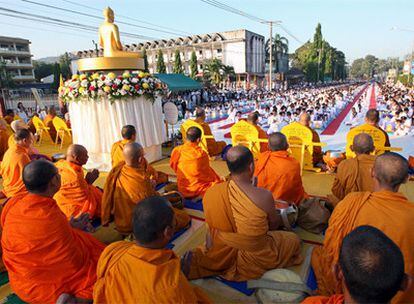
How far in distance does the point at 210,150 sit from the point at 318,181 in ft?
9.74

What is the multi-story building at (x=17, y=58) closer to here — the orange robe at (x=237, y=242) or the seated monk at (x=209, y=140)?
the seated monk at (x=209, y=140)

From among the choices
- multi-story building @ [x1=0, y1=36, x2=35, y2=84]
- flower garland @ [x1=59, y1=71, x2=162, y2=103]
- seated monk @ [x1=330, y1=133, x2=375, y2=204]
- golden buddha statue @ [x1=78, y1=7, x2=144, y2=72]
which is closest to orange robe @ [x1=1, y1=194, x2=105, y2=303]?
seated monk @ [x1=330, y1=133, x2=375, y2=204]

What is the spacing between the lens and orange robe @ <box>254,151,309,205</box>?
4.04 metres

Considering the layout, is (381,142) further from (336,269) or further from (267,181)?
(336,269)

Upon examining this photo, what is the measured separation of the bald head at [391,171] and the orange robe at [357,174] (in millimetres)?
999

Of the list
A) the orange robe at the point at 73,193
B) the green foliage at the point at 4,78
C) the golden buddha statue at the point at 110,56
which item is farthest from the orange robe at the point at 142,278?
the green foliage at the point at 4,78

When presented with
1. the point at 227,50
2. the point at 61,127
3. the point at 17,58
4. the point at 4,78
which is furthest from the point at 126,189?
the point at 17,58

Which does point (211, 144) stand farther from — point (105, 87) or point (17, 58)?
point (17, 58)

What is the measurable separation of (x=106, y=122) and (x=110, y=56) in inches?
77.6

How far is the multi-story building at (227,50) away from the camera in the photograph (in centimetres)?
4806

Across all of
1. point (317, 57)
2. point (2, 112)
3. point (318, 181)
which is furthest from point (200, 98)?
point (317, 57)

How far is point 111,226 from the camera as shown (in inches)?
168

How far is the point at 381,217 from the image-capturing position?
2203 millimetres

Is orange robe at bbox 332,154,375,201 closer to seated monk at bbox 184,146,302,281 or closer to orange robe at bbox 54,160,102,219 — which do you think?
seated monk at bbox 184,146,302,281
